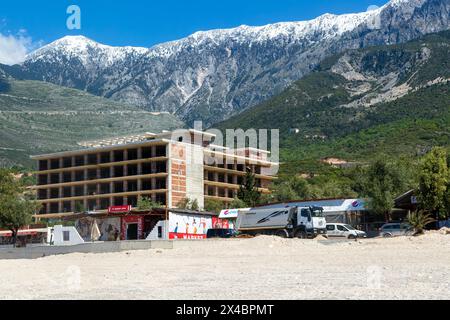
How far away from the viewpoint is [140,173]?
115500 mm

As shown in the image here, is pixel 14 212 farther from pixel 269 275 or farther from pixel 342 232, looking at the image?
pixel 269 275

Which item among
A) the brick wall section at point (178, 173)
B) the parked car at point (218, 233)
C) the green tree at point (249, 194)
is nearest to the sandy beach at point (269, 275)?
the parked car at point (218, 233)

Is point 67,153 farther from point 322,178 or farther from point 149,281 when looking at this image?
point 149,281

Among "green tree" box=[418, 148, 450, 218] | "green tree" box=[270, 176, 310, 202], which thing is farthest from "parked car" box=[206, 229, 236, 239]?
"green tree" box=[270, 176, 310, 202]

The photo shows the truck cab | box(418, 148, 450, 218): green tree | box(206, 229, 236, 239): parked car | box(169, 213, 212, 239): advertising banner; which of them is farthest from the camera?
box(169, 213, 212, 239): advertising banner

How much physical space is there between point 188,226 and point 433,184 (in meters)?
25.5

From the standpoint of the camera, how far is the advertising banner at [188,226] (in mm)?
65938

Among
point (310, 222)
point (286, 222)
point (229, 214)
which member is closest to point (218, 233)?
point (286, 222)

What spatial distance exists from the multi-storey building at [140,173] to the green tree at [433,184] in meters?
60.4

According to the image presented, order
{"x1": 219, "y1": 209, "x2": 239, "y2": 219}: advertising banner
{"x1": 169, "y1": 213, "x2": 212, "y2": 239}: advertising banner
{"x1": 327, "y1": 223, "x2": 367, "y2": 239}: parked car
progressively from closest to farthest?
{"x1": 327, "y1": 223, "x2": 367, "y2": 239}: parked car < {"x1": 169, "y1": 213, "x2": 212, "y2": 239}: advertising banner < {"x1": 219, "y1": 209, "x2": 239, "y2": 219}: advertising banner

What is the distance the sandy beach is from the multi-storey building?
72.8 meters

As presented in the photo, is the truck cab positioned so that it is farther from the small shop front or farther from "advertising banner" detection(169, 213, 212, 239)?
the small shop front

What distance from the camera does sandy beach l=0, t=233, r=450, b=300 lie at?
55.5 feet
